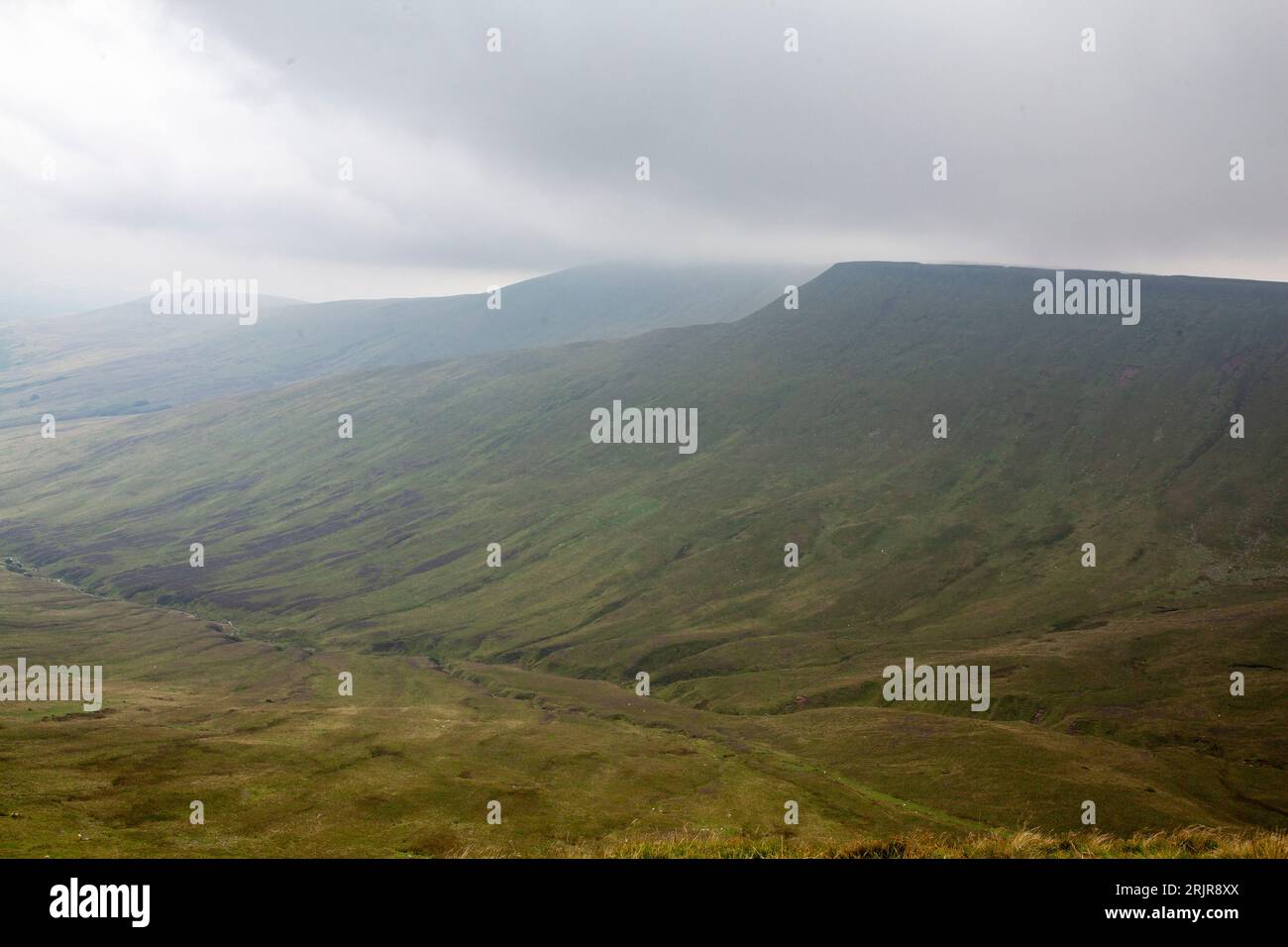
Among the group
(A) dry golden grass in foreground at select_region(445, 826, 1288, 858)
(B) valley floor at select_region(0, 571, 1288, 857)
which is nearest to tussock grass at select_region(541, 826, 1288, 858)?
(A) dry golden grass in foreground at select_region(445, 826, 1288, 858)

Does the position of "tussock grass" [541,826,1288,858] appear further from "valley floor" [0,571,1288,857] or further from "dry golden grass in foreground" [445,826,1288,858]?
"valley floor" [0,571,1288,857]

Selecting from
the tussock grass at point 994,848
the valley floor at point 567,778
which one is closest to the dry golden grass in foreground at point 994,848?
the tussock grass at point 994,848

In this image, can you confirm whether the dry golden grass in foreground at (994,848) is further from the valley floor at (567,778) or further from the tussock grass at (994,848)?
the valley floor at (567,778)

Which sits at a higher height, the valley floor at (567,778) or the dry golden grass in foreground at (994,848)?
the dry golden grass in foreground at (994,848)

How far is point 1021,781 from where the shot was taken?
104 metres

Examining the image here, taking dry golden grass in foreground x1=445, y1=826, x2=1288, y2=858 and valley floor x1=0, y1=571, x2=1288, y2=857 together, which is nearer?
dry golden grass in foreground x1=445, y1=826, x2=1288, y2=858

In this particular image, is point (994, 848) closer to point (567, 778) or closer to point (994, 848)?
point (994, 848)

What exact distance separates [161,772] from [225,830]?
66.3ft

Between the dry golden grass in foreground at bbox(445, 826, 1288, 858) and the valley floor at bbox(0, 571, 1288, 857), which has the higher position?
the dry golden grass in foreground at bbox(445, 826, 1288, 858)
